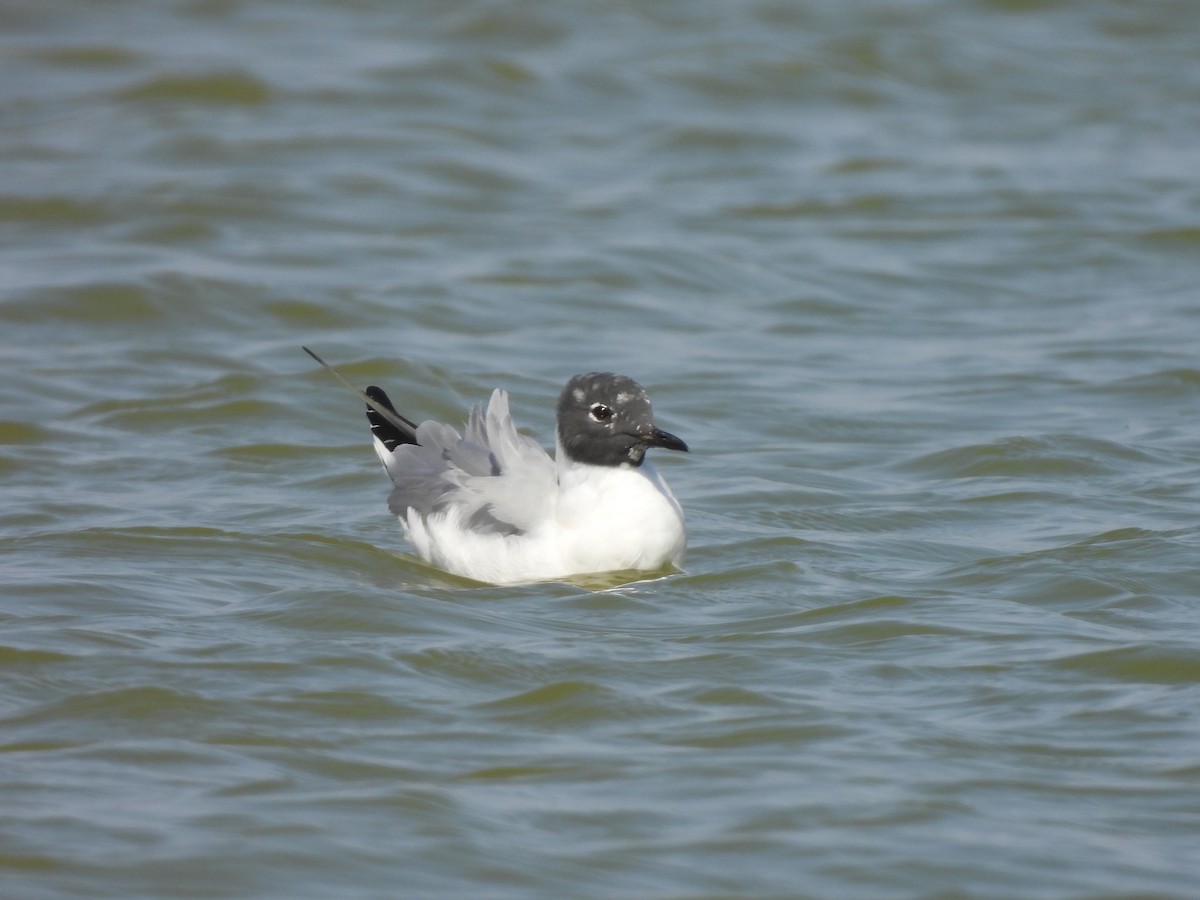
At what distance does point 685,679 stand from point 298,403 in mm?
4673

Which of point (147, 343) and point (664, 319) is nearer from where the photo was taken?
point (147, 343)

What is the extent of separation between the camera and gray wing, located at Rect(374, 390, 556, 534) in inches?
287

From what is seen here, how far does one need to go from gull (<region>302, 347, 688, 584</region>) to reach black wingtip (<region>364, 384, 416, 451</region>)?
59 centimetres

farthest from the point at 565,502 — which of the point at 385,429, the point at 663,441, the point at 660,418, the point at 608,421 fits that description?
the point at 660,418

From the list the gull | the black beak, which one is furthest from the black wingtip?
the black beak

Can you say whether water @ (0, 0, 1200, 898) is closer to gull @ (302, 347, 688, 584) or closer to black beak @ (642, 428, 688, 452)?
gull @ (302, 347, 688, 584)

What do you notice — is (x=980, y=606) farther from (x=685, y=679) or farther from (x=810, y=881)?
(x=810, y=881)

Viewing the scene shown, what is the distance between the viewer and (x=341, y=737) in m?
5.48

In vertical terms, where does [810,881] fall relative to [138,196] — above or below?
below

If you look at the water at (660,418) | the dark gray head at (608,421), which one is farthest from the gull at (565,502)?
the water at (660,418)

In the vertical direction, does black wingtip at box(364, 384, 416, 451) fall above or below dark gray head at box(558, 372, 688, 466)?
below

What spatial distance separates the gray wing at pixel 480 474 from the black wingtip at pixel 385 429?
0.43 feet

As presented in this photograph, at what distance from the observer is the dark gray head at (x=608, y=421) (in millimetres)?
7309

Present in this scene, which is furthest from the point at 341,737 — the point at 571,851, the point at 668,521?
the point at 668,521
